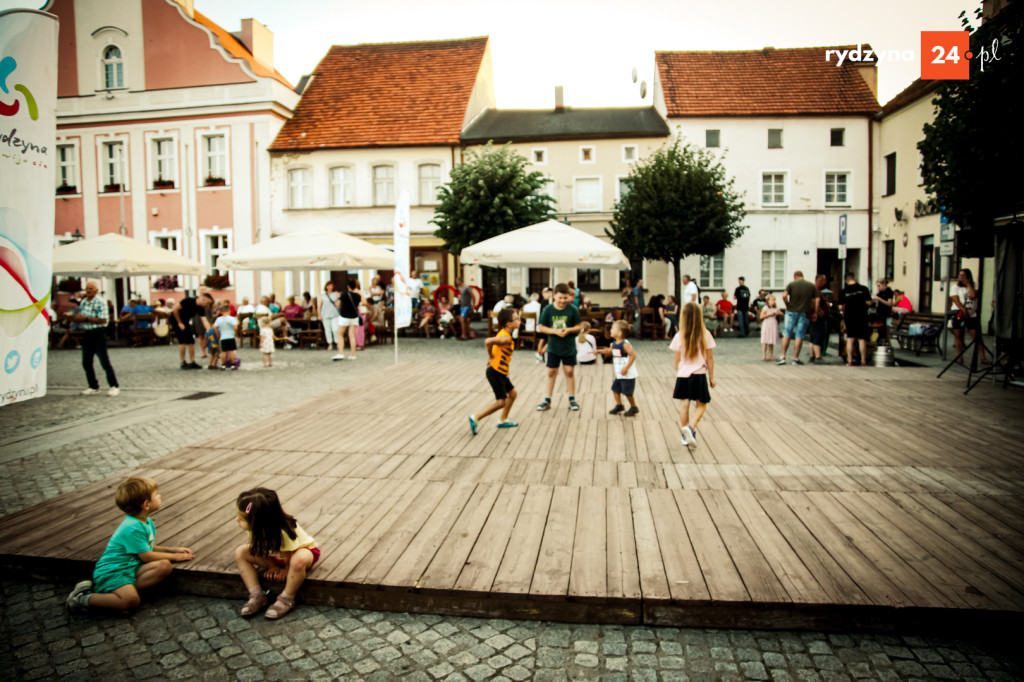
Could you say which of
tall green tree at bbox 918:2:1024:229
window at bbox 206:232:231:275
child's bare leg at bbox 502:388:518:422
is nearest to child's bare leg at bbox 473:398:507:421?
child's bare leg at bbox 502:388:518:422

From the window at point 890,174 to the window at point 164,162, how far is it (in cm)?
2985

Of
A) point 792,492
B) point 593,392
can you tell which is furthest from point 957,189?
point 792,492

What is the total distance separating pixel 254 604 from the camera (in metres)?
3.69

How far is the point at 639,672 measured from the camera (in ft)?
10.2

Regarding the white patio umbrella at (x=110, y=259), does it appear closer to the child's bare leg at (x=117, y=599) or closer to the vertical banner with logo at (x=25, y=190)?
the vertical banner with logo at (x=25, y=190)

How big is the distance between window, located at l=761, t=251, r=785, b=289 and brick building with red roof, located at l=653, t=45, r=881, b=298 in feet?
0.14

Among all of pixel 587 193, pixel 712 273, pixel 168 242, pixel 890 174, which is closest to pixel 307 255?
pixel 587 193

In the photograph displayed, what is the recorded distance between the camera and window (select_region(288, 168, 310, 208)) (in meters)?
29.0

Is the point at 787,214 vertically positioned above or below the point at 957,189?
above

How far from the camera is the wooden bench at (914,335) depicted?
1483cm

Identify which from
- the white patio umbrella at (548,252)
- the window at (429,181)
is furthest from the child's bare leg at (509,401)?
the window at (429,181)

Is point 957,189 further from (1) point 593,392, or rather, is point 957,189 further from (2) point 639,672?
(2) point 639,672

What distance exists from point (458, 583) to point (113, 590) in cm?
194

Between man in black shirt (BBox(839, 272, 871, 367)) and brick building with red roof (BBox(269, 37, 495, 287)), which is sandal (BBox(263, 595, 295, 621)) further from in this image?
brick building with red roof (BBox(269, 37, 495, 287))
